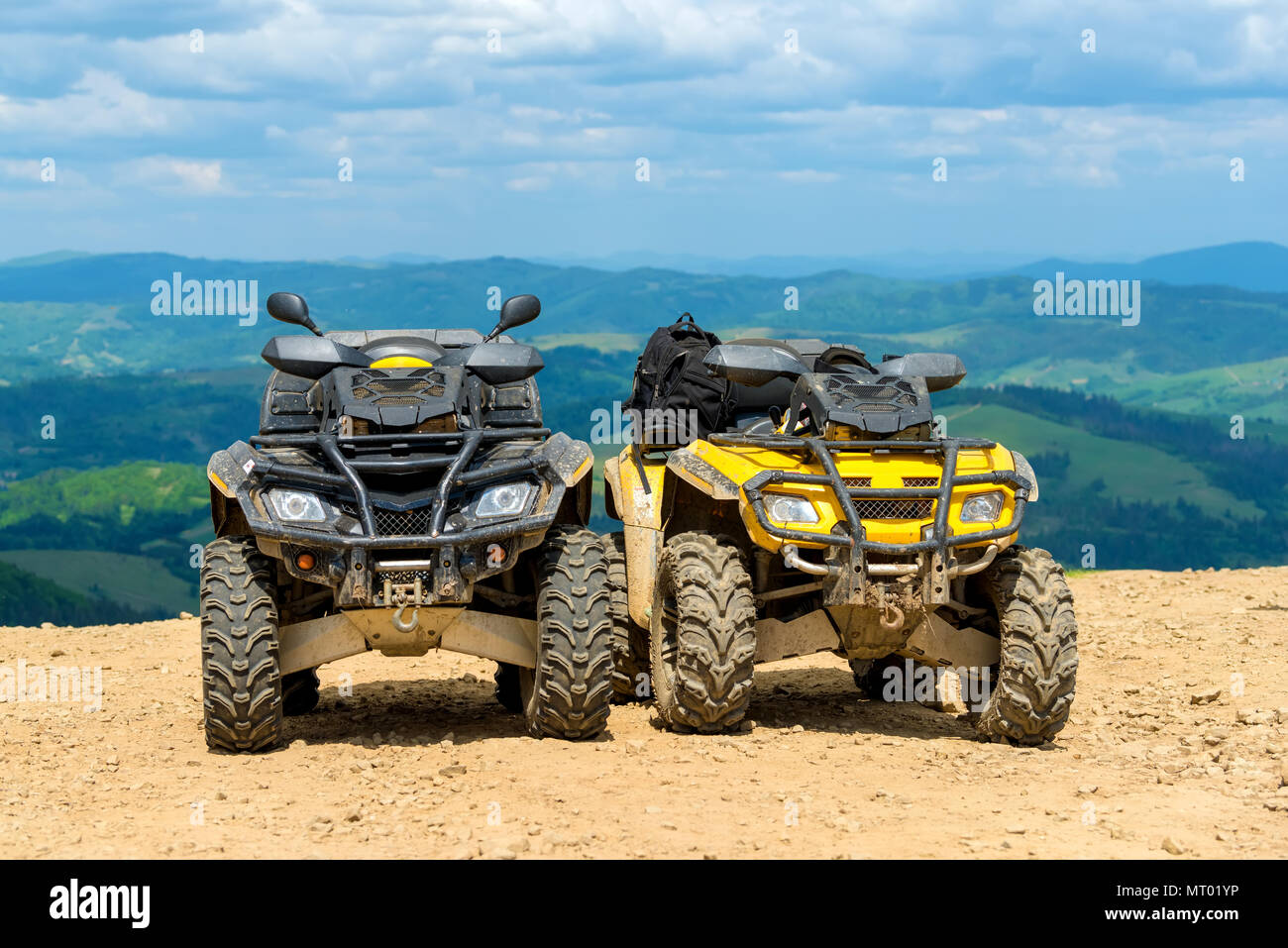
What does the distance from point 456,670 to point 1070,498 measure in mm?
122599

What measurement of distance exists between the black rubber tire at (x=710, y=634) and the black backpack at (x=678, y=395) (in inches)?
91.4

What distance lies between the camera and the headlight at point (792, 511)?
9.64 meters

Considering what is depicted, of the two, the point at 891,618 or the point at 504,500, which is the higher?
the point at 504,500

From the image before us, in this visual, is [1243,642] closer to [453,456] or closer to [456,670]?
[456,670]

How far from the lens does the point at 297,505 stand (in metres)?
9.38

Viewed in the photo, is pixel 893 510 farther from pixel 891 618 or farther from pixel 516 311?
pixel 516 311

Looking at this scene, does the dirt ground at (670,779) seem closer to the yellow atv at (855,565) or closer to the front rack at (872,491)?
the yellow atv at (855,565)

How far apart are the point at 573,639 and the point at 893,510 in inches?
83.8

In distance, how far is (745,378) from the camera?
10.8 m

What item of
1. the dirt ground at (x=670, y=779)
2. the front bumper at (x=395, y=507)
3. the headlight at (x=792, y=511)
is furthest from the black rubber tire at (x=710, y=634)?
the front bumper at (x=395, y=507)

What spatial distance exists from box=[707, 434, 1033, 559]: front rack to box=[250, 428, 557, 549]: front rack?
1.41m

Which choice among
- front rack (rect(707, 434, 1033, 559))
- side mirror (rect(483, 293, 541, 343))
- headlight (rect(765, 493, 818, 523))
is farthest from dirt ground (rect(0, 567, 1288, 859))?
side mirror (rect(483, 293, 541, 343))

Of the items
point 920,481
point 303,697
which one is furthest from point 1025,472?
point 303,697

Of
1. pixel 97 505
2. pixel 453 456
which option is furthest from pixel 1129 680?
pixel 97 505
